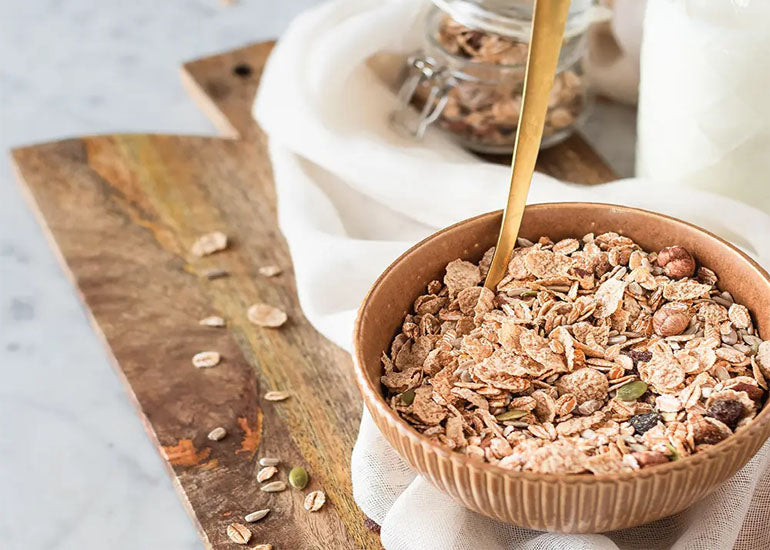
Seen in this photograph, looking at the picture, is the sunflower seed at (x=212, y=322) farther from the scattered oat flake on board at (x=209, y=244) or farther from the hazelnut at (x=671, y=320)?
the hazelnut at (x=671, y=320)

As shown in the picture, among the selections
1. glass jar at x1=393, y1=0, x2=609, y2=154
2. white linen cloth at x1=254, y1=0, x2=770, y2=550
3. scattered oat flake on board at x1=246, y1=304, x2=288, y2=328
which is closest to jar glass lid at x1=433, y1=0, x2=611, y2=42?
glass jar at x1=393, y1=0, x2=609, y2=154

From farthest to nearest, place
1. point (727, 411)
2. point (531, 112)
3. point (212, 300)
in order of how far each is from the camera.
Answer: point (212, 300) < point (531, 112) < point (727, 411)

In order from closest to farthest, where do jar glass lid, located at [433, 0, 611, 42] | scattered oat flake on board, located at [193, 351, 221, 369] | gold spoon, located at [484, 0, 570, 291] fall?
gold spoon, located at [484, 0, 570, 291] < scattered oat flake on board, located at [193, 351, 221, 369] < jar glass lid, located at [433, 0, 611, 42]

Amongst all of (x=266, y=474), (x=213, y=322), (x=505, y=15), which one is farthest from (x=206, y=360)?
(x=505, y=15)

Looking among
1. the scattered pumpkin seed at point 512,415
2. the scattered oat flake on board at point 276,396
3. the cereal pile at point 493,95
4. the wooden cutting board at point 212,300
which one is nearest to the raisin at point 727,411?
the scattered pumpkin seed at point 512,415

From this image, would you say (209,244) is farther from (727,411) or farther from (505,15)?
(727,411)

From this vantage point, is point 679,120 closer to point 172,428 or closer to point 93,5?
point 172,428

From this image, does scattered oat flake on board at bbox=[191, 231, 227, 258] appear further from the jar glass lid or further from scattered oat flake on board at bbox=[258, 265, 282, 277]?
the jar glass lid
